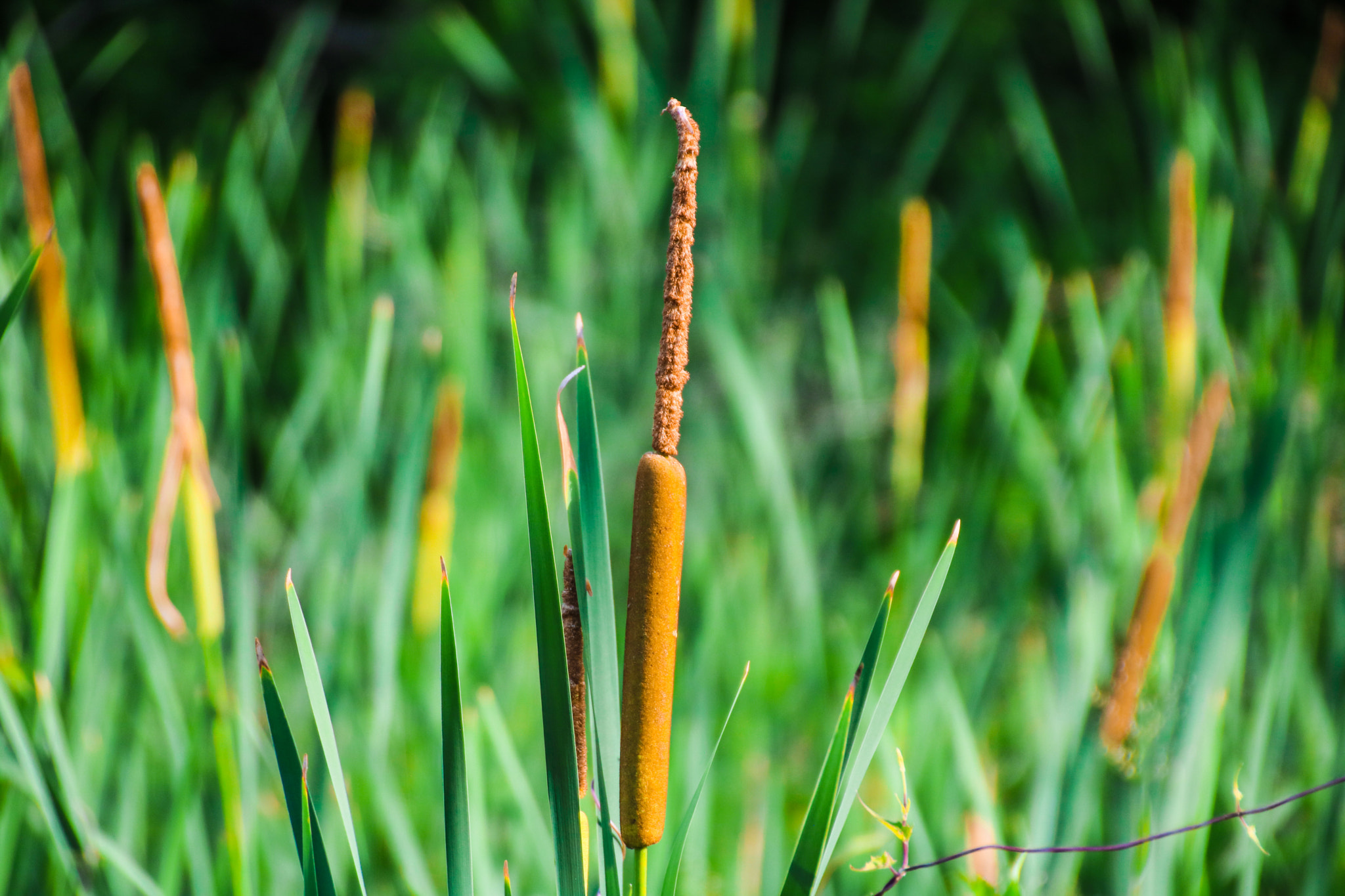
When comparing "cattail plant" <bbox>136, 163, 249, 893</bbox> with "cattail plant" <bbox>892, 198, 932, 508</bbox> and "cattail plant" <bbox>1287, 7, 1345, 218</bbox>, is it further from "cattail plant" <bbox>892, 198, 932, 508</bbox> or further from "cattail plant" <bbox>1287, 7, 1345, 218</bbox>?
"cattail plant" <bbox>1287, 7, 1345, 218</bbox>

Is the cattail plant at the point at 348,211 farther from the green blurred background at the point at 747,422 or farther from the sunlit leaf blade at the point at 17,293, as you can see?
the sunlit leaf blade at the point at 17,293

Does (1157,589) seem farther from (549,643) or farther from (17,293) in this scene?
(17,293)

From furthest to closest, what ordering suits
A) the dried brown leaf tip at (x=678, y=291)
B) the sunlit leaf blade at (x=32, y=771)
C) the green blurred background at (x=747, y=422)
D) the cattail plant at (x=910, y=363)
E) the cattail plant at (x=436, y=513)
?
the cattail plant at (x=910, y=363), the cattail plant at (x=436, y=513), the green blurred background at (x=747, y=422), the sunlit leaf blade at (x=32, y=771), the dried brown leaf tip at (x=678, y=291)

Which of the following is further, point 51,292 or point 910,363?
point 910,363

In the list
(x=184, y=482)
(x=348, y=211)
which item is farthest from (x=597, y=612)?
(x=348, y=211)

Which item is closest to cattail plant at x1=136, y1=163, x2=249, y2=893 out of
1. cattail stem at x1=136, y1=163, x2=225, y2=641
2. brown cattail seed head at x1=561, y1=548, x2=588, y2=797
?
cattail stem at x1=136, y1=163, x2=225, y2=641

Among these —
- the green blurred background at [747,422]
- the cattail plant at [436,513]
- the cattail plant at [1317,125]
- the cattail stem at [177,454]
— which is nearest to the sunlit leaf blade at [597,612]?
the green blurred background at [747,422]
